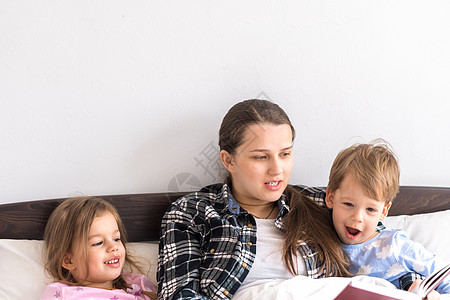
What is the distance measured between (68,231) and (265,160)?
1.86 ft

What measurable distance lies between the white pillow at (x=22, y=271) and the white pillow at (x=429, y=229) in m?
0.79

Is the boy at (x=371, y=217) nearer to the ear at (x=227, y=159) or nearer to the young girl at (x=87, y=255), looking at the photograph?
the ear at (x=227, y=159)

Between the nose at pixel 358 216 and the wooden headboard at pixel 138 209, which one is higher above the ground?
the nose at pixel 358 216

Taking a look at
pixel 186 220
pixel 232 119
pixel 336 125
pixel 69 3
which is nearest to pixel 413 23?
pixel 336 125

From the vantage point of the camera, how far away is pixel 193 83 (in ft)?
5.28

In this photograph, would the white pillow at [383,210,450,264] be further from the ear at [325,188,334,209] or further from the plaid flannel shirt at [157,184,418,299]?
the plaid flannel shirt at [157,184,418,299]

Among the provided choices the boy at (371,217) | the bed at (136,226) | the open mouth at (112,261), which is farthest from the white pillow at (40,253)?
the boy at (371,217)

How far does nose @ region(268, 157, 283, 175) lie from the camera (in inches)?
56.5

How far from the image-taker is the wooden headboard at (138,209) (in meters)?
1.50

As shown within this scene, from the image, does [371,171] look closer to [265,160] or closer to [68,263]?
[265,160]

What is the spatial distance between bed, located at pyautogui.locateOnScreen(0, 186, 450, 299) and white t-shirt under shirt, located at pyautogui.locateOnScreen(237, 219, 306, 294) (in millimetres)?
290

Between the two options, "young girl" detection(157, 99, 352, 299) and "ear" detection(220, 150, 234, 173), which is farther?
"ear" detection(220, 150, 234, 173)

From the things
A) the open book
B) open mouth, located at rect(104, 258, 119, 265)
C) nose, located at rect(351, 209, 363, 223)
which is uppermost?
nose, located at rect(351, 209, 363, 223)

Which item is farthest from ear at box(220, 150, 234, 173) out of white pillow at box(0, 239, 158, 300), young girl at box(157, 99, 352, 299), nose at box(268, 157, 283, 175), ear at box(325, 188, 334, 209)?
white pillow at box(0, 239, 158, 300)
